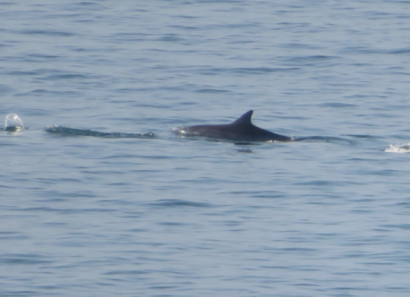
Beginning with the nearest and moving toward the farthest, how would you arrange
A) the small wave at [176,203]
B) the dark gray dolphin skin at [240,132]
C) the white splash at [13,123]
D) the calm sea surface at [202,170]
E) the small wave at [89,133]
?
1. the calm sea surface at [202,170]
2. the small wave at [176,203]
3. the dark gray dolphin skin at [240,132]
4. the small wave at [89,133]
5. the white splash at [13,123]

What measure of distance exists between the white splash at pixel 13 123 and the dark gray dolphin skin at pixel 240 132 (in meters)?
3.24

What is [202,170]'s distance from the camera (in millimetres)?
16000

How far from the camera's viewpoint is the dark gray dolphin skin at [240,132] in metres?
18.1

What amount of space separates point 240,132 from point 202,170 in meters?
2.44

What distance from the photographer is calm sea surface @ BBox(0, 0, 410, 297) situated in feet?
36.8

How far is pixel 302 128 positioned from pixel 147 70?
8179 millimetres

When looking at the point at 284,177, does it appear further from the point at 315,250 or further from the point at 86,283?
the point at 86,283

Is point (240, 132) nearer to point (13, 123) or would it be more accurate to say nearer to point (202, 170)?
point (202, 170)

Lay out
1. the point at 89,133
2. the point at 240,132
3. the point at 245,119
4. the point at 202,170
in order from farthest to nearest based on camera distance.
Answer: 1. the point at 89,133
2. the point at 240,132
3. the point at 245,119
4. the point at 202,170

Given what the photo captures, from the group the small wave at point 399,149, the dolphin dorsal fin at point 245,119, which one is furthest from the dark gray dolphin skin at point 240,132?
the small wave at point 399,149

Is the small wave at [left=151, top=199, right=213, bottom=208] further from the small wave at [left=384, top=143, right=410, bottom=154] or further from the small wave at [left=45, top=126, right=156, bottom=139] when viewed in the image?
the small wave at [left=384, top=143, right=410, bottom=154]

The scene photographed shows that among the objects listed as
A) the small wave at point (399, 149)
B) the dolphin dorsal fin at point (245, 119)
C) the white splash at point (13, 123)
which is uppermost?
the dolphin dorsal fin at point (245, 119)

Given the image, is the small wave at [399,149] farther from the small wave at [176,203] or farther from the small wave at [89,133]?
the small wave at [176,203]

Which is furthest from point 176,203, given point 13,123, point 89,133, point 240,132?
point 13,123
